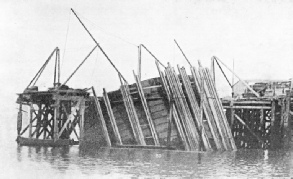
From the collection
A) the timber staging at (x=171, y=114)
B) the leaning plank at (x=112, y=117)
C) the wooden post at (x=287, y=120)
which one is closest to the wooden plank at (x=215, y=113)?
the timber staging at (x=171, y=114)

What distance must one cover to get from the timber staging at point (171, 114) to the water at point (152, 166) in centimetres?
244

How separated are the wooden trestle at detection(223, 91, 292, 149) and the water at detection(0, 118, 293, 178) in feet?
8.85

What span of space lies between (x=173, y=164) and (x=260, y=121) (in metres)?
11.3

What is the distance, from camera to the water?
57.4 feet

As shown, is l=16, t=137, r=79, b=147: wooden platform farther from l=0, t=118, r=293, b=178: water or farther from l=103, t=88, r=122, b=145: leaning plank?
l=0, t=118, r=293, b=178: water

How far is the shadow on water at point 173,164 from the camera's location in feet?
59.3

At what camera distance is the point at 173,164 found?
20953 mm

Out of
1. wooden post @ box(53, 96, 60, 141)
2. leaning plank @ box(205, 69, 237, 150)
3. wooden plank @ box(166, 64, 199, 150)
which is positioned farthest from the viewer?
wooden post @ box(53, 96, 60, 141)

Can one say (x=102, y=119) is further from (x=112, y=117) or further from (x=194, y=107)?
(x=194, y=107)

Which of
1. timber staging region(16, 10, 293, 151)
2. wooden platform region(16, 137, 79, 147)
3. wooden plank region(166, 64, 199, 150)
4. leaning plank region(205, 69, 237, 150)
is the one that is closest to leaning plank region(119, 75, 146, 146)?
timber staging region(16, 10, 293, 151)

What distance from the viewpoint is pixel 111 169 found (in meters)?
18.8

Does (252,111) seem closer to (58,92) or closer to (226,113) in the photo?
(226,113)

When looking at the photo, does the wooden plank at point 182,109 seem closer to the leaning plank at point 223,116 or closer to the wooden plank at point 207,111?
the wooden plank at point 207,111

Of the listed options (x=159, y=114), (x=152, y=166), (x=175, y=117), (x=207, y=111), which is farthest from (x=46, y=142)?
(x=152, y=166)
